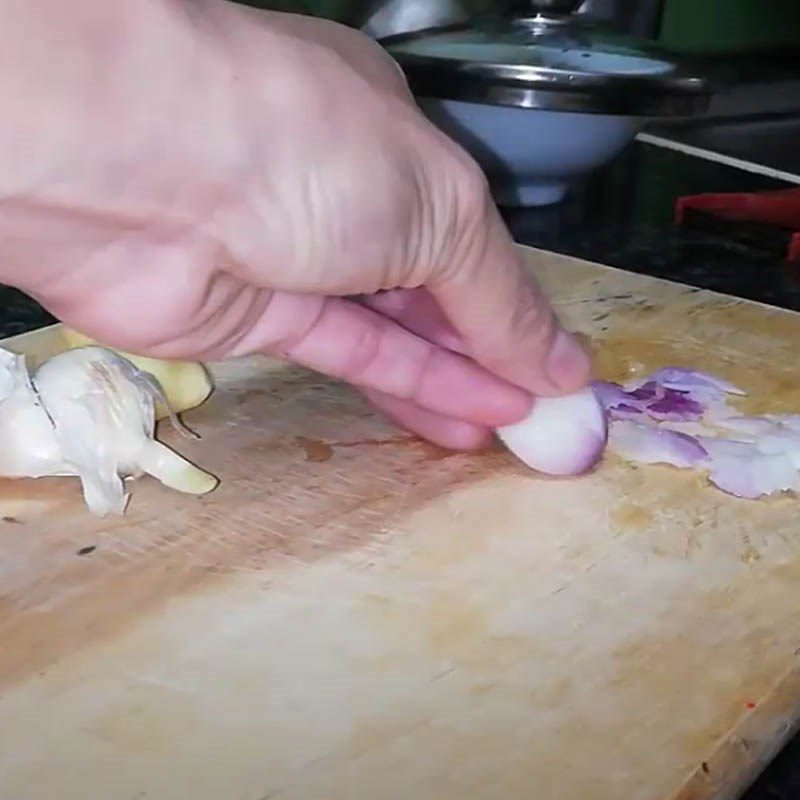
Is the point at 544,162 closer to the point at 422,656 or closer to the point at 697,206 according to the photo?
the point at 697,206

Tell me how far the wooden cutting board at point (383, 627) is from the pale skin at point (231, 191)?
0.29 ft

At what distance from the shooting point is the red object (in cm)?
127

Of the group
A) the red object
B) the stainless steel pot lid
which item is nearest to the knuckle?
the stainless steel pot lid

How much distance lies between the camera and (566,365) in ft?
2.50

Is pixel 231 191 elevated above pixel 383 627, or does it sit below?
above

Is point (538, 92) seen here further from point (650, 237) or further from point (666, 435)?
point (666, 435)

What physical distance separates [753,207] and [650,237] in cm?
11

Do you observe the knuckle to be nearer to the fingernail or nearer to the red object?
the fingernail

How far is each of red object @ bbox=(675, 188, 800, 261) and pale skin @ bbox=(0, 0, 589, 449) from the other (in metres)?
0.62

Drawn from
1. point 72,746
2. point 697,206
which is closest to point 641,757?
point 72,746

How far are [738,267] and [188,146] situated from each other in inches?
30.5

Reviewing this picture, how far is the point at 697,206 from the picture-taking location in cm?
130

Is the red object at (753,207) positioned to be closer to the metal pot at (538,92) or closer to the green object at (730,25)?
the metal pot at (538,92)

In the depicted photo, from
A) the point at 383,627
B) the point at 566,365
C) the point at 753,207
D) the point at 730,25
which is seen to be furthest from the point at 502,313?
the point at 730,25
